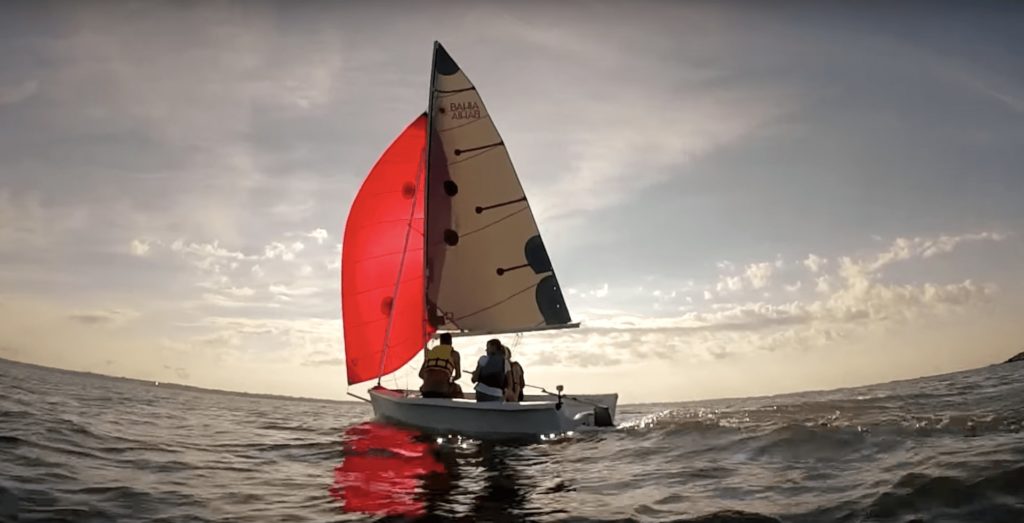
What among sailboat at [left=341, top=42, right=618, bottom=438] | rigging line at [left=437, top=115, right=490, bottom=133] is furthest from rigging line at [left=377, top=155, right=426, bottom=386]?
rigging line at [left=437, top=115, right=490, bottom=133]

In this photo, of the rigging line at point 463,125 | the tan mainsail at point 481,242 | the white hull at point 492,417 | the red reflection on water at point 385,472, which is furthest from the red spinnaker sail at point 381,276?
the white hull at point 492,417

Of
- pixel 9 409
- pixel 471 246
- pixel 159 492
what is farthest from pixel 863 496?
pixel 9 409

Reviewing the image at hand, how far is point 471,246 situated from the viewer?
63.0 ft

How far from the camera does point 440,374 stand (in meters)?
16.8

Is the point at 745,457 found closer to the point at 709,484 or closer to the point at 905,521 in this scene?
the point at 709,484

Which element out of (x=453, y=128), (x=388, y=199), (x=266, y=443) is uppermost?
(x=453, y=128)

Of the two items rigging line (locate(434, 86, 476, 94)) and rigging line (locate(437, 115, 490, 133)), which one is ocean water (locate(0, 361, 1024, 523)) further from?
rigging line (locate(434, 86, 476, 94))

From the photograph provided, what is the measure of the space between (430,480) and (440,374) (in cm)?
666

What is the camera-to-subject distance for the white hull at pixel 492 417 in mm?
14297

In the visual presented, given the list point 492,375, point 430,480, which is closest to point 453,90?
point 492,375

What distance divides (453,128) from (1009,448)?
1532 cm

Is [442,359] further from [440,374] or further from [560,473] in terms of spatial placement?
[560,473]

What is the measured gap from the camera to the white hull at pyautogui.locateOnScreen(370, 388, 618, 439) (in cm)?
1430

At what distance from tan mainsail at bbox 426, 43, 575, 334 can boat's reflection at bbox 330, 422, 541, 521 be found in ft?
15.7
